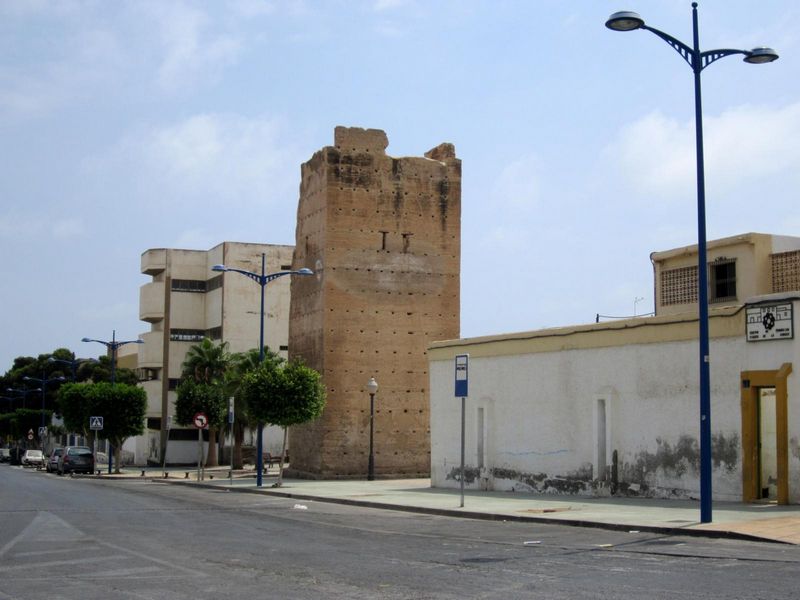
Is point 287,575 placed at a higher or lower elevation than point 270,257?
lower

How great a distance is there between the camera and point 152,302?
249 feet

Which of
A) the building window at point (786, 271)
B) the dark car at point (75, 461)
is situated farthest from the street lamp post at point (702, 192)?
the dark car at point (75, 461)

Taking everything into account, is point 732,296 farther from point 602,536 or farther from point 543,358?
point 602,536

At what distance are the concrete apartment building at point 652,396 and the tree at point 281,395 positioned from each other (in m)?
6.15

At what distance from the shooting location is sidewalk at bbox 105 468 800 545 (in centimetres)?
1606

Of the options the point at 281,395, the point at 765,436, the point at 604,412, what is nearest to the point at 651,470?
the point at 604,412

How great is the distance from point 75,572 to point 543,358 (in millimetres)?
16905

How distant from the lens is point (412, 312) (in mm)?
45000

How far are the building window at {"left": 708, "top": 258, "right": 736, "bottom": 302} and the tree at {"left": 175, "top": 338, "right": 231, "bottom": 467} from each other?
121 ft

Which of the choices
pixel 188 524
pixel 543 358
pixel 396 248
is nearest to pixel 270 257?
pixel 396 248

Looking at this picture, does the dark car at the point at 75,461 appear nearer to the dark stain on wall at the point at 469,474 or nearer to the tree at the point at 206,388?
the tree at the point at 206,388

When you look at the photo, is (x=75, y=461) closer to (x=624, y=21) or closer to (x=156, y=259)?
(x=156, y=259)

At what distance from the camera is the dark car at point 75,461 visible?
2271 inches

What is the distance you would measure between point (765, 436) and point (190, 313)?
5841cm
